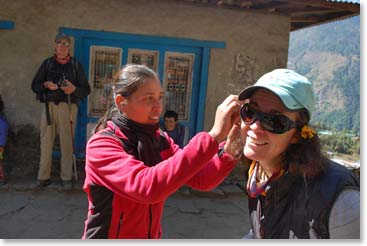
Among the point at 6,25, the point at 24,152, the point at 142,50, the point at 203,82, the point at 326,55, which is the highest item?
the point at 326,55

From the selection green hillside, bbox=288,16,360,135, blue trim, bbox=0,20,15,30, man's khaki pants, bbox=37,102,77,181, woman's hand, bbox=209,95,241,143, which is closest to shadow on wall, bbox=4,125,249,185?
man's khaki pants, bbox=37,102,77,181

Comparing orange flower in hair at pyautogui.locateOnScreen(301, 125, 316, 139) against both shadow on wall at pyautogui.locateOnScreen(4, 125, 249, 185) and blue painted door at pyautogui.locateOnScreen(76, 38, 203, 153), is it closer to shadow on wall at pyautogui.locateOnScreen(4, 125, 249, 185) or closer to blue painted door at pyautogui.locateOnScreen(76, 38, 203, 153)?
shadow on wall at pyautogui.locateOnScreen(4, 125, 249, 185)

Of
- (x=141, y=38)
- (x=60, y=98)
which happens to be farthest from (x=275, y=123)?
(x=141, y=38)

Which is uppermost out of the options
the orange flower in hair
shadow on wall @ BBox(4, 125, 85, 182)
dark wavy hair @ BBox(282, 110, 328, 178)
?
the orange flower in hair

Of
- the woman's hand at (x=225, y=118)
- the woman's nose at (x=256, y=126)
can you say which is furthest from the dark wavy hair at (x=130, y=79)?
the woman's nose at (x=256, y=126)

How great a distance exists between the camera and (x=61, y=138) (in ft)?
14.7

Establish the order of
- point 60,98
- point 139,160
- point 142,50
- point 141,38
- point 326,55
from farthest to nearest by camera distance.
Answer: point 326,55, point 142,50, point 141,38, point 60,98, point 139,160

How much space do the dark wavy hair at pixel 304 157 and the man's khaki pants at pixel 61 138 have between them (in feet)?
11.5

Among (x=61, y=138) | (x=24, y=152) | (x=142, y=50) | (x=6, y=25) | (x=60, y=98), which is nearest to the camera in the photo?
(x=60, y=98)

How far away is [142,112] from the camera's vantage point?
4.70 ft

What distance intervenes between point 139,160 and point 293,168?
21.1 inches

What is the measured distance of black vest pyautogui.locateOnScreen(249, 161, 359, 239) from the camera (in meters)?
1.10

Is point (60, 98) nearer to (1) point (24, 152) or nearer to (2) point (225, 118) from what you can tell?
(1) point (24, 152)

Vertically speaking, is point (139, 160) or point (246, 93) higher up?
point (246, 93)
